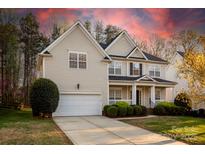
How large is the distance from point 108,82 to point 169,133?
24.1ft

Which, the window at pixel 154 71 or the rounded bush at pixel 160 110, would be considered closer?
the rounded bush at pixel 160 110

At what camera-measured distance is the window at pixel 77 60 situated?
49.7 ft

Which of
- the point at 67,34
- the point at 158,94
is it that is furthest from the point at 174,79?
the point at 67,34

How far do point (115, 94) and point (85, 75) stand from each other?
126 inches

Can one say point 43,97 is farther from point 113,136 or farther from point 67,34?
point 113,136

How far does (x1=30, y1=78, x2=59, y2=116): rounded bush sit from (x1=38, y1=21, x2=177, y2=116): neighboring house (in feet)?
4.09

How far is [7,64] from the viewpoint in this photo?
21469 mm

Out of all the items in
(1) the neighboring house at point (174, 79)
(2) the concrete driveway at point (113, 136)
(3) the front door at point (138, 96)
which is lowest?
(2) the concrete driveway at point (113, 136)

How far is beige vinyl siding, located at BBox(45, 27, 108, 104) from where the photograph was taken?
14.7 metres

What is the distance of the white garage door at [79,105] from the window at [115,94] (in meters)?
2.01

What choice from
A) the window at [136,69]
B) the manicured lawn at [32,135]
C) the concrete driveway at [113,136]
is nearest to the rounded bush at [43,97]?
the manicured lawn at [32,135]

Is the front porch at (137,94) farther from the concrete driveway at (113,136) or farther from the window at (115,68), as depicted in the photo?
the concrete driveway at (113,136)
